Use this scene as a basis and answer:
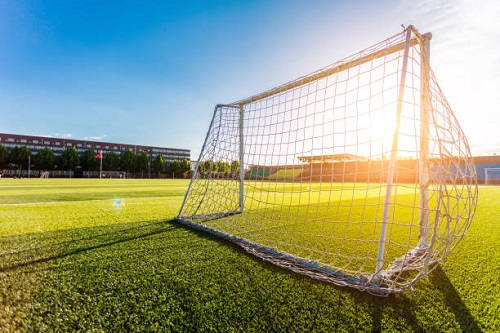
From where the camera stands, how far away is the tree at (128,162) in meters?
52.1

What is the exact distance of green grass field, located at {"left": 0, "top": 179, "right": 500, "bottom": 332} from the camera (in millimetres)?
1269

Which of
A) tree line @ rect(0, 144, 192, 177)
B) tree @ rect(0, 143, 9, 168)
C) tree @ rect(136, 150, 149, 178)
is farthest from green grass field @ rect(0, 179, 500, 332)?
tree @ rect(0, 143, 9, 168)

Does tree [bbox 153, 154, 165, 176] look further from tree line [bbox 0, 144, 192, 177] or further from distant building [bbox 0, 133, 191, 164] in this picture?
distant building [bbox 0, 133, 191, 164]

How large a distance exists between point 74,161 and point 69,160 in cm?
79

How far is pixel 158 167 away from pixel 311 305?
58.6 meters

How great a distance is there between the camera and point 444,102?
1993 mm

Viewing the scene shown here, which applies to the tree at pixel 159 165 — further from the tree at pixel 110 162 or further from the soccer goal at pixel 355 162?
the soccer goal at pixel 355 162

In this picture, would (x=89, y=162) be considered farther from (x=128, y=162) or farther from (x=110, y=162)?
(x=128, y=162)

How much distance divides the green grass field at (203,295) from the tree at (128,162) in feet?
179

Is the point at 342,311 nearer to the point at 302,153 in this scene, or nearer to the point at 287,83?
the point at 302,153

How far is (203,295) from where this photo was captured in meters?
1.52

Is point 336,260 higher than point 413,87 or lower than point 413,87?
lower

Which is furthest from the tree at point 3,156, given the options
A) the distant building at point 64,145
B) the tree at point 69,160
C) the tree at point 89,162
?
the distant building at point 64,145

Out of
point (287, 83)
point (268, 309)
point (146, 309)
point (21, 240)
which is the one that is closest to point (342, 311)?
point (268, 309)
